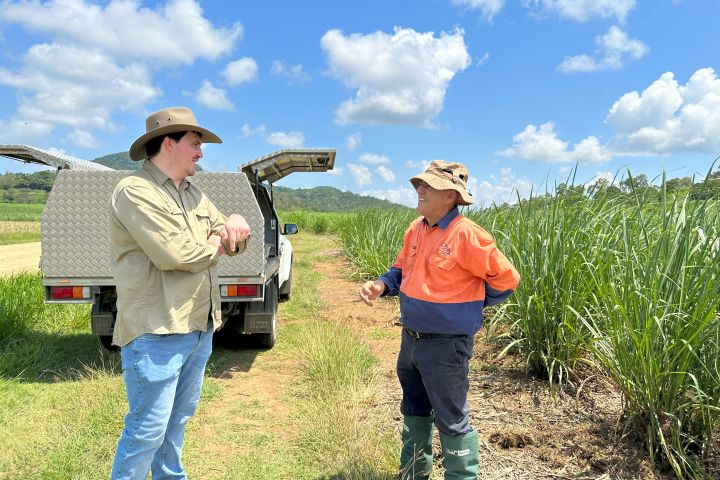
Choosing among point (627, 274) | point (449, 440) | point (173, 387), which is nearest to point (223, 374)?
point (173, 387)

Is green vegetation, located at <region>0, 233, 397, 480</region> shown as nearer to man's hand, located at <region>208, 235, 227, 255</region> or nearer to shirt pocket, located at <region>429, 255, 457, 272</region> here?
shirt pocket, located at <region>429, 255, 457, 272</region>

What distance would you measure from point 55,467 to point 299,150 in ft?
10.9

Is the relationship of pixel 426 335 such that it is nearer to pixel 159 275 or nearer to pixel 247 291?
pixel 159 275

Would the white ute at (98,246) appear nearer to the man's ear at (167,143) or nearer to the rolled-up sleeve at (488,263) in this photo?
the man's ear at (167,143)

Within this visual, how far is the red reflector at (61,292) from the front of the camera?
14.1 ft

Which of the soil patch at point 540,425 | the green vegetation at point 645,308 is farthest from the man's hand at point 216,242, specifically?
the green vegetation at point 645,308

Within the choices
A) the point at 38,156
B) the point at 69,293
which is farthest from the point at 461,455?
the point at 38,156

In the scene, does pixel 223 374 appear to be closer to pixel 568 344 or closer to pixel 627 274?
pixel 568 344

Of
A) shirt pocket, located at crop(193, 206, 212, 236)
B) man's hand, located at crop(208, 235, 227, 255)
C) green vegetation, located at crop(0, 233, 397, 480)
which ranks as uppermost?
shirt pocket, located at crop(193, 206, 212, 236)

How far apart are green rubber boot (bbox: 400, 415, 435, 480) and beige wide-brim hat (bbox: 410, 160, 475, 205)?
112 cm

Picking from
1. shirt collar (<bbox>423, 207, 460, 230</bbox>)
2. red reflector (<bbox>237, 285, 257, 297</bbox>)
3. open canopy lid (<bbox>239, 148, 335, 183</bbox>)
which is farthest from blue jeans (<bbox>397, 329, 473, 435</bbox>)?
open canopy lid (<bbox>239, 148, 335, 183</bbox>)

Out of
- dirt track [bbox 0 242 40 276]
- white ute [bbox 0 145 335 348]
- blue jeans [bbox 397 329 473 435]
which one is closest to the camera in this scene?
blue jeans [bbox 397 329 473 435]

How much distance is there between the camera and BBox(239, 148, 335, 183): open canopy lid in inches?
199

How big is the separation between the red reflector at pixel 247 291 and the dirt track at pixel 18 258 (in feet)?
32.7
